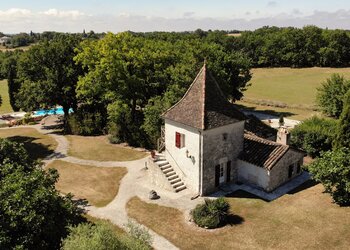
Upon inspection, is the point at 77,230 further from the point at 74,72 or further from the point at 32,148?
the point at 74,72

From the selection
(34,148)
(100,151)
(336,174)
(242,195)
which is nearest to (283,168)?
(242,195)

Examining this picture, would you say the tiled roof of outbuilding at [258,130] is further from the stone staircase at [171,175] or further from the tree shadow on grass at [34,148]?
the tree shadow on grass at [34,148]

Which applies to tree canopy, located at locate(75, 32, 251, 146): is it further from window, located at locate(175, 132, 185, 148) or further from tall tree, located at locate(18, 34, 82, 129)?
window, located at locate(175, 132, 185, 148)

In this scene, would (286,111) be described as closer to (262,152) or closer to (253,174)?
(262,152)

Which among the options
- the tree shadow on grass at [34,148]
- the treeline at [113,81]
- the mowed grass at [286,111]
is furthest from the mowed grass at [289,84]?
the tree shadow on grass at [34,148]

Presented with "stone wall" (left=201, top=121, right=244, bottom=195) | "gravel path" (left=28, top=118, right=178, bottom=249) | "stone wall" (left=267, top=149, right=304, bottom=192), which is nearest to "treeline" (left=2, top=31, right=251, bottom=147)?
"gravel path" (left=28, top=118, right=178, bottom=249)

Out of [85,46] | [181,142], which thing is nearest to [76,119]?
[85,46]
